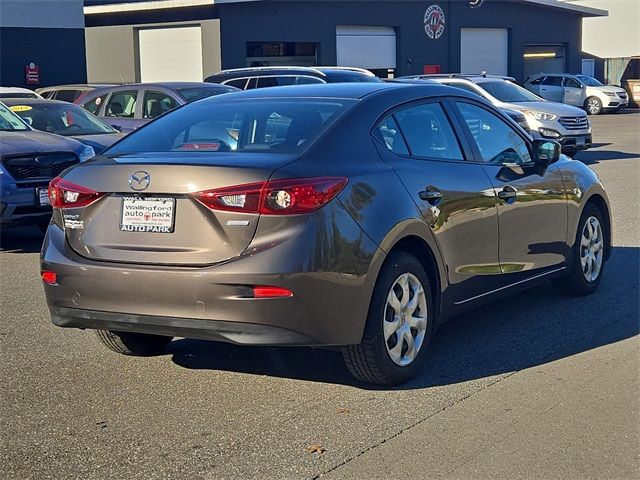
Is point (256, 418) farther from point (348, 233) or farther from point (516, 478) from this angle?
point (516, 478)

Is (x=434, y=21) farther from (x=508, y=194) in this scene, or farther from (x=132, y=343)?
(x=132, y=343)

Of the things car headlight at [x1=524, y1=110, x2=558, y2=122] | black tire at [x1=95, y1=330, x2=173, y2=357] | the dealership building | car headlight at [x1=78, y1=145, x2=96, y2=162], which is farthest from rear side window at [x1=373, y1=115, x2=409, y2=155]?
the dealership building

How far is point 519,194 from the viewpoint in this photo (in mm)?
→ 6695

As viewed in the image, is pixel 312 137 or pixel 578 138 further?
pixel 578 138

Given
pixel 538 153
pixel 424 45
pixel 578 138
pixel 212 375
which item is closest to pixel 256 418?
pixel 212 375

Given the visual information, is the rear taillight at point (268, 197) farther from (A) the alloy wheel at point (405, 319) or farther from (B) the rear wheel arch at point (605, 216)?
(B) the rear wheel arch at point (605, 216)

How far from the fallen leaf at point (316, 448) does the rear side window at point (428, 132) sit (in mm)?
2024

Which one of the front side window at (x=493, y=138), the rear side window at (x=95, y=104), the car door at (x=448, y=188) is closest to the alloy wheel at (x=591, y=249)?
the front side window at (x=493, y=138)

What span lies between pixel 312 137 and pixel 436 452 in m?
1.84

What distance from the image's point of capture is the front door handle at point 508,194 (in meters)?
6.50

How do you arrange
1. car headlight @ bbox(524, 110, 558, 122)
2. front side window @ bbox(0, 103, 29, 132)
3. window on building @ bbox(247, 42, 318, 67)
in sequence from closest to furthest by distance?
front side window @ bbox(0, 103, 29, 132)
car headlight @ bbox(524, 110, 558, 122)
window on building @ bbox(247, 42, 318, 67)

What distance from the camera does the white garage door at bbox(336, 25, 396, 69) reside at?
119 ft

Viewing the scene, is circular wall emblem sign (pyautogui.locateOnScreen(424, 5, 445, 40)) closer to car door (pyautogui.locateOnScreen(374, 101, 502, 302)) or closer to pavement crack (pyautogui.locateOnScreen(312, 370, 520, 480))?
car door (pyautogui.locateOnScreen(374, 101, 502, 302))

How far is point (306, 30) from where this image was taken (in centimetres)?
3475
